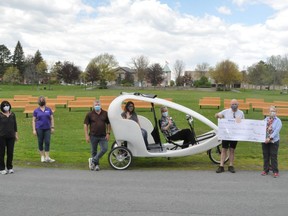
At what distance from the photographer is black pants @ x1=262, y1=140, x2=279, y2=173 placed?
316 inches

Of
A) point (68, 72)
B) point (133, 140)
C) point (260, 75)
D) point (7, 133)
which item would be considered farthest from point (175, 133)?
point (68, 72)

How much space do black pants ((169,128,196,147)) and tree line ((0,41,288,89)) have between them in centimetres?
8598

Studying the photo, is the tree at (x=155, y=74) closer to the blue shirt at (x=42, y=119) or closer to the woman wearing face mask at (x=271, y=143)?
the blue shirt at (x=42, y=119)

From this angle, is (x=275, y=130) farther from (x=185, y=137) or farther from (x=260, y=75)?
(x=260, y=75)

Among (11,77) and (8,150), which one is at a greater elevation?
(11,77)

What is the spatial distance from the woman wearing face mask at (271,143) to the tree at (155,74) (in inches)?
3850

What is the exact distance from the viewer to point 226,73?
95.1 meters

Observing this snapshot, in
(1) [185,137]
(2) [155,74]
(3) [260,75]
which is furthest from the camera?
(2) [155,74]

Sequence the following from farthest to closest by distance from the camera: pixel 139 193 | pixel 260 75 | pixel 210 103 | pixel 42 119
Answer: pixel 260 75, pixel 210 103, pixel 42 119, pixel 139 193

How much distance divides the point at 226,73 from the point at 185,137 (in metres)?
89.0

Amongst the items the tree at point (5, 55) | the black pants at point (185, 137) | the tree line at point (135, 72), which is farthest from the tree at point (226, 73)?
the black pants at point (185, 137)

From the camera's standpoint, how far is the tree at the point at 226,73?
9504 centimetres

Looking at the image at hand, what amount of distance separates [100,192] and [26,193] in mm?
1316

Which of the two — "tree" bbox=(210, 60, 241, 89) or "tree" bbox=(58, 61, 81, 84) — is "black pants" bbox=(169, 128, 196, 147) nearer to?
"tree" bbox=(210, 60, 241, 89)
